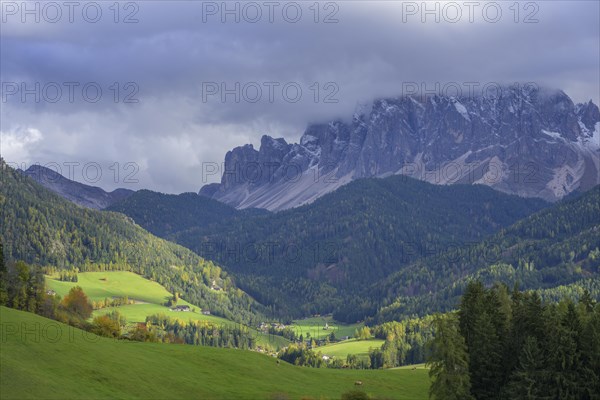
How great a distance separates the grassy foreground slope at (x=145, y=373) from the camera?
104 meters

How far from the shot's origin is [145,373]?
119 meters

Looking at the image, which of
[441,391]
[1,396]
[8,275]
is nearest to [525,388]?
[441,391]

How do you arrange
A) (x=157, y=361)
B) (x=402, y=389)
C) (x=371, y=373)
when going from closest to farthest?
(x=157, y=361)
(x=402, y=389)
(x=371, y=373)

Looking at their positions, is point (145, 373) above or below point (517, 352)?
below

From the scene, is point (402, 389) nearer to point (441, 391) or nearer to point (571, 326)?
point (441, 391)

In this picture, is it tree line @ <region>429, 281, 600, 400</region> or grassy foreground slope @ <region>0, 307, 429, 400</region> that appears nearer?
grassy foreground slope @ <region>0, 307, 429, 400</region>

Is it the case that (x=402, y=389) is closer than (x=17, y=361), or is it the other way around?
(x=17, y=361)

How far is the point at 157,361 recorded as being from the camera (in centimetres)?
12962

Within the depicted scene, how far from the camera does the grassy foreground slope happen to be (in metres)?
104

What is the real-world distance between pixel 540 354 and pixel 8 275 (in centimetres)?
11295

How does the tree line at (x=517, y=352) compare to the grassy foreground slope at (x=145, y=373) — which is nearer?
the grassy foreground slope at (x=145, y=373)

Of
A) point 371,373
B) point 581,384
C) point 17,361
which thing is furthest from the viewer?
point 371,373

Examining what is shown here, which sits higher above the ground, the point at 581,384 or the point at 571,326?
the point at 571,326

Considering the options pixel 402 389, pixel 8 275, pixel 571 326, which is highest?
pixel 8 275
